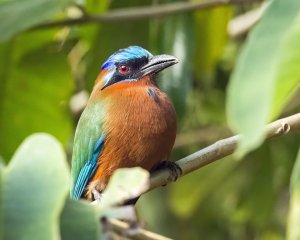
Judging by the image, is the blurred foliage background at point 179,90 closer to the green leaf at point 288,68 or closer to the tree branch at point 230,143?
the tree branch at point 230,143

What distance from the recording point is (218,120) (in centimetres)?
474

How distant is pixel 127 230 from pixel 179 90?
232cm

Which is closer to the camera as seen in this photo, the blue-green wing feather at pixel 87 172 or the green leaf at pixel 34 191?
the green leaf at pixel 34 191

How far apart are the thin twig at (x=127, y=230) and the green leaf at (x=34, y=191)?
0.32ft

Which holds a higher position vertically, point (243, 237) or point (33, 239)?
point (33, 239)

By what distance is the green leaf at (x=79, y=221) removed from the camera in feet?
4.83

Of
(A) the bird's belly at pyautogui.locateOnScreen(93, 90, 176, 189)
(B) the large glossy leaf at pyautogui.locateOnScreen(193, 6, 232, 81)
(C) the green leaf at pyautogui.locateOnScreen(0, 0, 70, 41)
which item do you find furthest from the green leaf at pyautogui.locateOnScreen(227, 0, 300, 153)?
(B) the large glossy leaf at pyautogui.locateOnScreen(193, 6, 232, 81)

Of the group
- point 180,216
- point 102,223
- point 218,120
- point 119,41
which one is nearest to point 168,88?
point 119,41

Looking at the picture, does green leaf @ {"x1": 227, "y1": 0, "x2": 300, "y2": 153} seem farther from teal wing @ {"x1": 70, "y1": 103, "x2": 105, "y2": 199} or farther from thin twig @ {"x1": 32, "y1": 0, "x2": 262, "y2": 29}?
thin twig @ {"x1": 32, "y1": 0, "x2": 262, "y2": 29}

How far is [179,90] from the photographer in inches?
148

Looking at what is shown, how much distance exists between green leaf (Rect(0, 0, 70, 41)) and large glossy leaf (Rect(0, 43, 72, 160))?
2.86 ft

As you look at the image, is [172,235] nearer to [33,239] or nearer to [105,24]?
[105,24]

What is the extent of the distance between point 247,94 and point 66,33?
277 cm

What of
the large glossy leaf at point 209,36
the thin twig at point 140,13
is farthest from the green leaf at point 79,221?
the large glossy leaf at point 209,36
